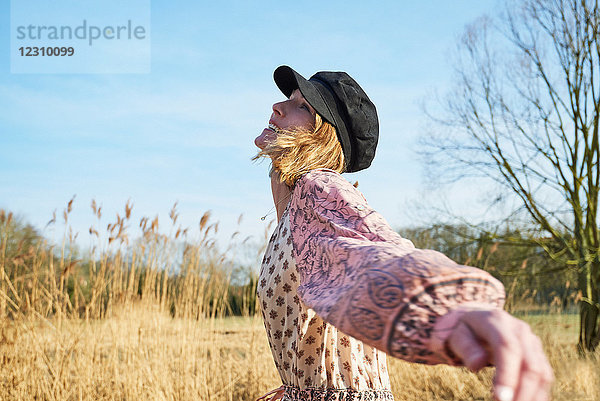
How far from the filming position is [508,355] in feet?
1.90

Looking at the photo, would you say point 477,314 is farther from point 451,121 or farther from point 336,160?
point 451,121

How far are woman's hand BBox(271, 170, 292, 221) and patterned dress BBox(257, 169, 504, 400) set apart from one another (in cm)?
9

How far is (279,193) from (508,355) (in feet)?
3.46

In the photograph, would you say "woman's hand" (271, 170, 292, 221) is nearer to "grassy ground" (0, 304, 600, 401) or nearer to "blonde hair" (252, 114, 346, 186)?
"blonde hair" (252, 114, 346, 186)

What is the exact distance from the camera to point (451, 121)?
9695mm

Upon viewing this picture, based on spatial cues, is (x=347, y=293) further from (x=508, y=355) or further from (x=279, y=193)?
(x=279, y=193)

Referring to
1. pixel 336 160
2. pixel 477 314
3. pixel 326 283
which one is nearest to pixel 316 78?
pixel 336 160

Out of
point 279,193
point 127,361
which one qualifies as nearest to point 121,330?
point 127,361

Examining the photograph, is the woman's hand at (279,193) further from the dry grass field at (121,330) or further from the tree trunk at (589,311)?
the tree trunk at (589,311)

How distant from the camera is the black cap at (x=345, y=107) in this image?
1425 mm

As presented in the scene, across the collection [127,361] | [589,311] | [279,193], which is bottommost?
[589,311]

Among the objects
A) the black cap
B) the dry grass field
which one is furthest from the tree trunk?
Result: the black cap

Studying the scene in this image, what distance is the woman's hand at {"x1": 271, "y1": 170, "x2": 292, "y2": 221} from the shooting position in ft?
5.09

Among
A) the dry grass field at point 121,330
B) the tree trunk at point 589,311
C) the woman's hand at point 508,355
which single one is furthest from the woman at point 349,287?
the tree trunk at point 589,311
